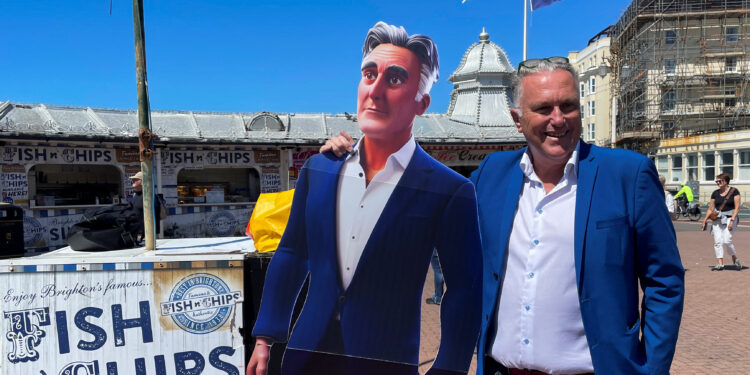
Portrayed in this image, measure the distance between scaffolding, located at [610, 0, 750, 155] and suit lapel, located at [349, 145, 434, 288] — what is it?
37.8 metres

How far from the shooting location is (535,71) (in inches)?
96.0

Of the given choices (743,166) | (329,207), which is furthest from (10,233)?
(743,166)

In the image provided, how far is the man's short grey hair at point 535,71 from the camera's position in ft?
7.88

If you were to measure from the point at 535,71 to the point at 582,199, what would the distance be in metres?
0.68

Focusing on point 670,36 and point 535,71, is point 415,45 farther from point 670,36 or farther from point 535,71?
point 670,36

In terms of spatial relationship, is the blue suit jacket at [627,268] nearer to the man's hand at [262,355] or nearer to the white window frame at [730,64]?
the man's hand at [262,355]

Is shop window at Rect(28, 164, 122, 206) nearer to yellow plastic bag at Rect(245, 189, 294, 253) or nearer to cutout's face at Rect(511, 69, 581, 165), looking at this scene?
yellow plastic bag at Rect(245, 189, 294, 253)

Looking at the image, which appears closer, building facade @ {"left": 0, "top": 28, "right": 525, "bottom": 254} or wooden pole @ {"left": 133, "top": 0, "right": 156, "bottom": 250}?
wooden pole @ {"left": 133, "top": 0, "right": 156, "bottom": 250}

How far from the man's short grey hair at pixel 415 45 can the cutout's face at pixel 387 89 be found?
30 mm

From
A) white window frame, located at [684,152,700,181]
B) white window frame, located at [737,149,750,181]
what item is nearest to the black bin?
white window frame, located at [737,149,750,181]

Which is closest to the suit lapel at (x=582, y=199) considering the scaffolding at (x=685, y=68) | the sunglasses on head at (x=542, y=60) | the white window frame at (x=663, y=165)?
the sunglasses on head at (x=542, y=60)

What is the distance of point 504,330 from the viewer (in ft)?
7.73

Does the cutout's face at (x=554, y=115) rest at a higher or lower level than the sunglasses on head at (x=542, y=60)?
lower

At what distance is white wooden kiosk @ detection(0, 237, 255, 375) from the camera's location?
364 centimetres
